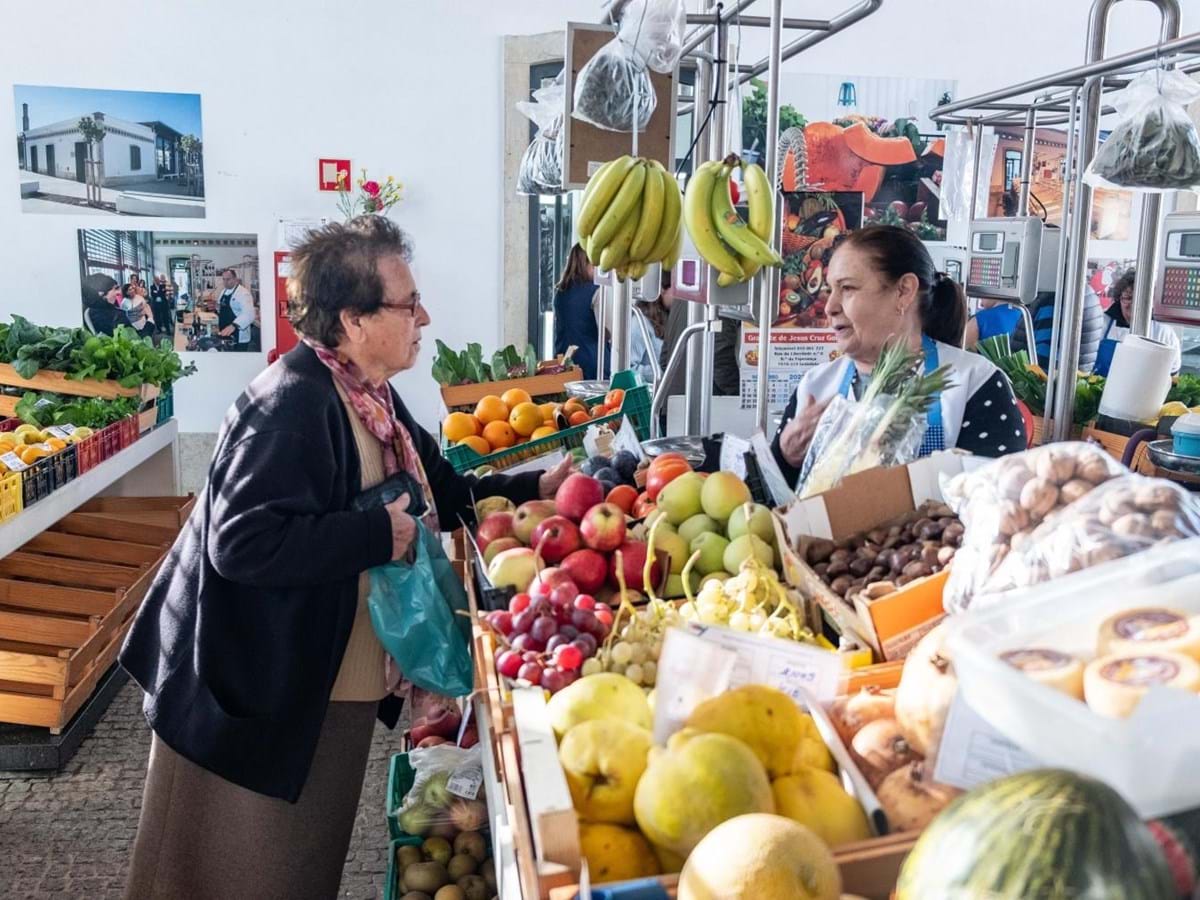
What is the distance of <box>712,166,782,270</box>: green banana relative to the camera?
92.6 inches

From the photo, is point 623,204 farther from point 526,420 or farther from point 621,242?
point 526,420

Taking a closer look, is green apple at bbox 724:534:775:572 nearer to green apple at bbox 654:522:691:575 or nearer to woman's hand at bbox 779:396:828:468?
green apple at bbox 654:522:691:575

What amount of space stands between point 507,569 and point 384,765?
5.93 feet

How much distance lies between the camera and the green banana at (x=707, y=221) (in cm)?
241

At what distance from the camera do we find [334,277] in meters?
2.14

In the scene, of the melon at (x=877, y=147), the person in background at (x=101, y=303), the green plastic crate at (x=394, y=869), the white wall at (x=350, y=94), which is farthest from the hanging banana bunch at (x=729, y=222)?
the person in background at (x=101, y=303)

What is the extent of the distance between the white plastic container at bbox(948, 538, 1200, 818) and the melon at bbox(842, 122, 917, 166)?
6.49 metres

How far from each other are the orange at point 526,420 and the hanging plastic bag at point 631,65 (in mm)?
1037

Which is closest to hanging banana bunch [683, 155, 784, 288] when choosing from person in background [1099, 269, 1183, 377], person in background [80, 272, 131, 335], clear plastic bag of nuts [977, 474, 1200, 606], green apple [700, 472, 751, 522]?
green apple [700, 472, 751, 522]

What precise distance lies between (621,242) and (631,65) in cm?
50

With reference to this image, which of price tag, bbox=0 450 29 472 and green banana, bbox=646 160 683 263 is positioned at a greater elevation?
green banana, bbox=646 160 683 263

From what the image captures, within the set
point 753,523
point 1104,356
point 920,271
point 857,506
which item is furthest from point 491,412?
point 1104,356

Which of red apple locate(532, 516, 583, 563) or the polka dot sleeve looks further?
the polka dot sleeve

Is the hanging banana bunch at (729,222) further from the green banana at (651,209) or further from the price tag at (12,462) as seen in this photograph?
the price tag at (12,462)
